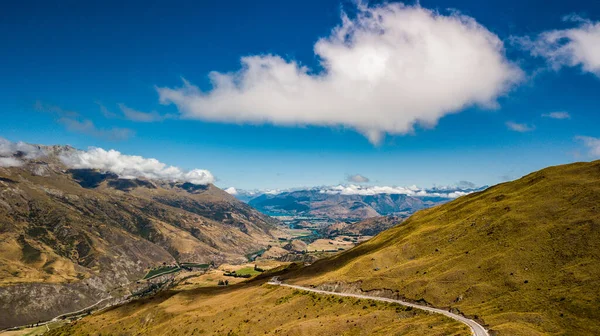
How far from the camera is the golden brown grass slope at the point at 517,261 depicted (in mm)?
64438

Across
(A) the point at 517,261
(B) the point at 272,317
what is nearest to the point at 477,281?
(A) the point at 517,261

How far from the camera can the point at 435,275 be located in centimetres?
9619

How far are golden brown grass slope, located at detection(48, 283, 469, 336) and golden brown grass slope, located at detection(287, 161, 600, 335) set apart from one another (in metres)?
10.4

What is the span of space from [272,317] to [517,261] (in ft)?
240

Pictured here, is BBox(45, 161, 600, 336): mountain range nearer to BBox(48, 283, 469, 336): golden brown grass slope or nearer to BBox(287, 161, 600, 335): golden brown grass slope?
BBox(287, 161, 600, 335): golden brown grass slope

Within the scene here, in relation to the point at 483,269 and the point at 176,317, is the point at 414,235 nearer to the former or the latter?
the point at 483,269

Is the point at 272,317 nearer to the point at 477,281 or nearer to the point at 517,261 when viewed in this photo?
the point at 477,281

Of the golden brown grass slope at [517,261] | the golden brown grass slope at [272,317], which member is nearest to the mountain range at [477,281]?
the golden brown grass slope at [517,261]

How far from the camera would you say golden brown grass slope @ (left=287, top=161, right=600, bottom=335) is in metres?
64.4

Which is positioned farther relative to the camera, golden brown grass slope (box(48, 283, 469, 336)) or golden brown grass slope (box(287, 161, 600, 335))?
golden brown grass slope (box(48, 283, 469, 336))

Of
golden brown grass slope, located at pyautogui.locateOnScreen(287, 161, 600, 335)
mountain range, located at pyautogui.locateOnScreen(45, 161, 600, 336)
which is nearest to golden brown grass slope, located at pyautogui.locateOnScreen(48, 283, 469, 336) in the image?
mountain range, located at pyautogui.locateOnScreen(45, 161, 600, 336)

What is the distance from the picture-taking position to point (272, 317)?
107 meters

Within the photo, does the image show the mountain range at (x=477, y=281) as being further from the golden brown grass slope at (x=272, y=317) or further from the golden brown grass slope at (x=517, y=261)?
the golden brown grass slope at (x=272, y=317)

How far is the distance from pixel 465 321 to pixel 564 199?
7176 cm
